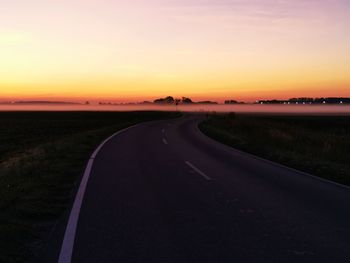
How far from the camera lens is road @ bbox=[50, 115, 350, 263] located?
5676 millimetres

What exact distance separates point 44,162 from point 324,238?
10.4 meters

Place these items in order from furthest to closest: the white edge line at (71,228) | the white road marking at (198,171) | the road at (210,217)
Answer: the white road marking at (198,171), the road at (210,217), the white edge line at (71,228)

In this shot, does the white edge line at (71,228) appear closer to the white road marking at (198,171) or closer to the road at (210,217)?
the road at (210,217)

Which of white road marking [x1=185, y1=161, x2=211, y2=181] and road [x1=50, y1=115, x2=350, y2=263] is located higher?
road [x1=50, y1=115, x2=350, y2=263]

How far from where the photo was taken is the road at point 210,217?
5.68m

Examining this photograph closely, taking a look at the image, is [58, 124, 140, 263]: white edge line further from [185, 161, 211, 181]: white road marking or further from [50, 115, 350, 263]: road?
[185, 161, 211, 181]: white road marking

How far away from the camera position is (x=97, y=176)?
11969mm

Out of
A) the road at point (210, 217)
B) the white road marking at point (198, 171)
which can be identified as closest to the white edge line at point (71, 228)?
the road at point (210, 217)

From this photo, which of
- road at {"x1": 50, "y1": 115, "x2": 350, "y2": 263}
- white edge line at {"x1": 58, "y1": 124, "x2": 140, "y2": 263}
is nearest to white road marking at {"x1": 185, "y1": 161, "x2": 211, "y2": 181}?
road at {"x1": 50, "y1": 115, "x2": 350, "y2": 263}

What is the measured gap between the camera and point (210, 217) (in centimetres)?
748

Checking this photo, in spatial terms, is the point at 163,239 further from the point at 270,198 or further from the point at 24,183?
the point at 24,183

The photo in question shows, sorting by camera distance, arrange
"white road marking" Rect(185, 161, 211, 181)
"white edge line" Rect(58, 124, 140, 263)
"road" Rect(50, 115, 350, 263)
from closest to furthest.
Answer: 1. "white edge line" Rect(58, 124, 140, 263)
2. "road" Rect(50, 115, 350, 263)
3. "white road marking" Rect(185, 161, 211, 181)

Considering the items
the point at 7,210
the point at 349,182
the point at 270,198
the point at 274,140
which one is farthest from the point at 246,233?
the point at 274,140

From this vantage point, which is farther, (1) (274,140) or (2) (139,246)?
(1) (274,140)
